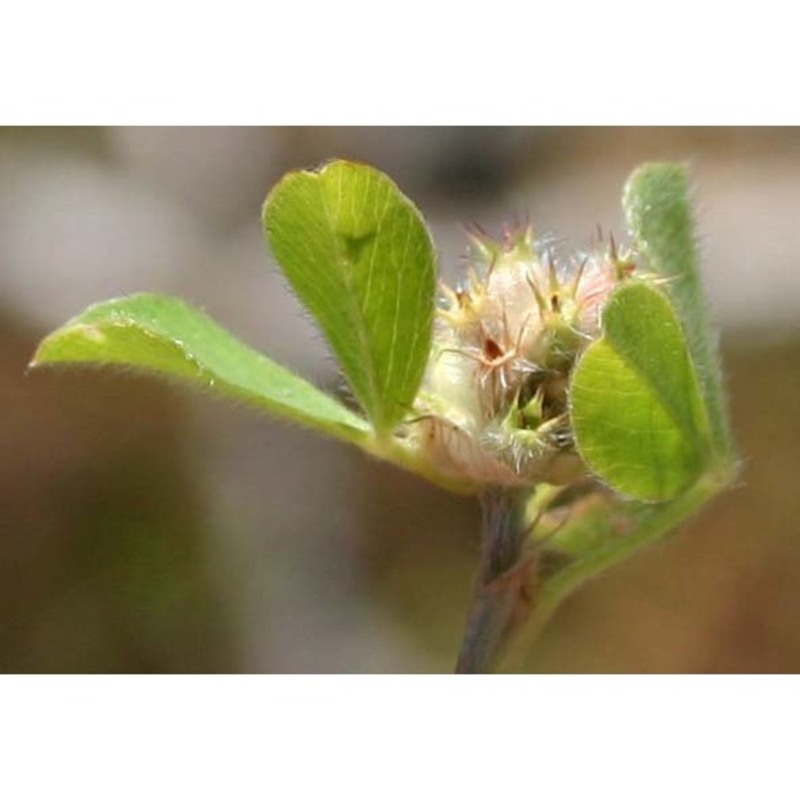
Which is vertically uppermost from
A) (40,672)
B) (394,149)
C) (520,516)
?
(394,149)

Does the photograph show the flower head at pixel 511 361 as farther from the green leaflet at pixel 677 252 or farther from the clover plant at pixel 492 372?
the green leaflet at pixel 677 252

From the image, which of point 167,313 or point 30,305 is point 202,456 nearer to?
point 30,305

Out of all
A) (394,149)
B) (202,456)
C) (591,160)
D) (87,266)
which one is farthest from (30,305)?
(591,160)

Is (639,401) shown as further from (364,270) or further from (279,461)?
(279,461)

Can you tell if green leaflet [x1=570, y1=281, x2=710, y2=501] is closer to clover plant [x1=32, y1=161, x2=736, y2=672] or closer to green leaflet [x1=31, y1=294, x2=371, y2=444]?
clover plant [x1=32, y1=161, x2=736, y2=672]

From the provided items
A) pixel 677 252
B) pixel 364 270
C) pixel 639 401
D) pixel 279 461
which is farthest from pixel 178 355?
pixel 279 461
